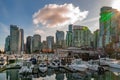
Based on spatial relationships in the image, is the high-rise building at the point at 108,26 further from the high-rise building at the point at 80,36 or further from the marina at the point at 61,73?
the marina at the point at 61,73

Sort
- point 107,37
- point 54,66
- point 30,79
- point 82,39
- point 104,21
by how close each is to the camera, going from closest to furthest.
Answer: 1. point 30,79
2. point 54,66
3. point 107,37
4. point 104,21
5. point 82,39

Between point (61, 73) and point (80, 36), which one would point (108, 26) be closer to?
point (80, 36)

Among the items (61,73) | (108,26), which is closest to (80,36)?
(108,26)

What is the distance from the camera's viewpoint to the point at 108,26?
148250mm

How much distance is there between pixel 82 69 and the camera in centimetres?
4831

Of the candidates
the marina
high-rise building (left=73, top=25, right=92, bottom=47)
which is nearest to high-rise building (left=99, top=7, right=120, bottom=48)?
high-rise building (left=73, top=25, right=92, bottom=47)

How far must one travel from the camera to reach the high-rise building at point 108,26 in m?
136

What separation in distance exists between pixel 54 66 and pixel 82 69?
10.9m

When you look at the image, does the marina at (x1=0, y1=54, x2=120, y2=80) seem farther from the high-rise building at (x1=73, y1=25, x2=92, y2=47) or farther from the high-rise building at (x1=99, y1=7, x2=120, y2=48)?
the high-rise building at (x1=73, y1=25, x2=92, y2=47)

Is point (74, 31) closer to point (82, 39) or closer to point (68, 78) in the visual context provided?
point (82, 39)

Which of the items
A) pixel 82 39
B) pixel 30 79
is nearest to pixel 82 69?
pixel 30 79

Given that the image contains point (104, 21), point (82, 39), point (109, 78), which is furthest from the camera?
point (82, 39)

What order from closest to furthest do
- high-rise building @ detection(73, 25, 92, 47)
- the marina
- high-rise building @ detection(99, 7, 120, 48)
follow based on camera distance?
the marina < high-rise building @ detection(99, 7, 120, 48) < high-rise building @ detection(73, 25, 92, 47)

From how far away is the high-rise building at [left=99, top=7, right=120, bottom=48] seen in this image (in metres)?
136
